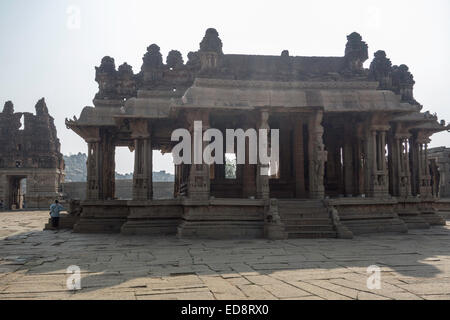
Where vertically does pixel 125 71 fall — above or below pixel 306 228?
above

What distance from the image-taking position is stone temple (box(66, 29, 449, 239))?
492 inches

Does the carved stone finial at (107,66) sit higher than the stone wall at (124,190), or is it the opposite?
the carved stone finial at (107,66)

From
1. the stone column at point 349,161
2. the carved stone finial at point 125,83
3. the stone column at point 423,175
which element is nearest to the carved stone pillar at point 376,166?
the stone column at point 349,161

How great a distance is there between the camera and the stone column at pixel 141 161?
14.1 metres

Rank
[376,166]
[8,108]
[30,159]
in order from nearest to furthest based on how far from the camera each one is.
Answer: [376,166]
[30,159]
[8,108]

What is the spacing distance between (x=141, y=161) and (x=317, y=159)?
20.6 feet

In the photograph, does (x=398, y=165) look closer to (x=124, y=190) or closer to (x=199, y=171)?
(x=199, y=171)

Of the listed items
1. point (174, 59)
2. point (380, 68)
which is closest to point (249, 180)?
point (174, 59)

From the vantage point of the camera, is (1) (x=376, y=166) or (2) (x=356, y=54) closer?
(1) (x=376, y=166)

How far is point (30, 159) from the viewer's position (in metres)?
41.1

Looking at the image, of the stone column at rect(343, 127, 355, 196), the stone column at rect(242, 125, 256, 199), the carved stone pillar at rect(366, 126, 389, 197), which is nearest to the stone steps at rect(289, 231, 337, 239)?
the carved stone pillar at rect(366, 126, 389, 197)

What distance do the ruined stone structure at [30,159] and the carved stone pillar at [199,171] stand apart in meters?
31.7

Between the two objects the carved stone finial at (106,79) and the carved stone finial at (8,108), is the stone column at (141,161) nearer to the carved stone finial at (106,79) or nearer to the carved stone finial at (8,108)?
the carved stone finial at (106,79)

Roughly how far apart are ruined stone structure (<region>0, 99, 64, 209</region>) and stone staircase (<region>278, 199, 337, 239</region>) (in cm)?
3325
